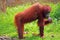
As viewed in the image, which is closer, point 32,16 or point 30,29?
point 32,16

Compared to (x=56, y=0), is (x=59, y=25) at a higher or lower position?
lower

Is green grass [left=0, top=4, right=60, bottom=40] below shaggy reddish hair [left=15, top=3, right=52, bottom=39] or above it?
below

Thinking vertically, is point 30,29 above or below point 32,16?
below

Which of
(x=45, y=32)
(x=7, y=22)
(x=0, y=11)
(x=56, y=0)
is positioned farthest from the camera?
(x=56, y=0)

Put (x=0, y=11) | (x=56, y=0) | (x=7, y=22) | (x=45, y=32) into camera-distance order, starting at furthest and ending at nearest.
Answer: (x=56, y=0) < (x=0, y=11) < (x=7, y=22) < (x=45, y=32)

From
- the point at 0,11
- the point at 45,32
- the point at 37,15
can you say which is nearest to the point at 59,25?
the point at 45,32

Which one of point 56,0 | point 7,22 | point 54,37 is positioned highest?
point 56,0

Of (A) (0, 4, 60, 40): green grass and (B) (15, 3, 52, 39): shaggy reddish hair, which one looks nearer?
(B) (15, 3, 52, 39): shaggy reddish hair

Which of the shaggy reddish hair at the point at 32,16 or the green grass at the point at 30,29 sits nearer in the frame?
the shaggy reddish hair at the point at 32,16

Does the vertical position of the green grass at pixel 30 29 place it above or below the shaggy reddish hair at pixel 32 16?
below

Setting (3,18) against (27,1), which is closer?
(3,18)

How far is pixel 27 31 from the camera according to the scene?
7.34m

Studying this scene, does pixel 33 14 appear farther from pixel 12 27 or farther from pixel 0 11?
pixel 0 11

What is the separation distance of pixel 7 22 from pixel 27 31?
83 centimetres
